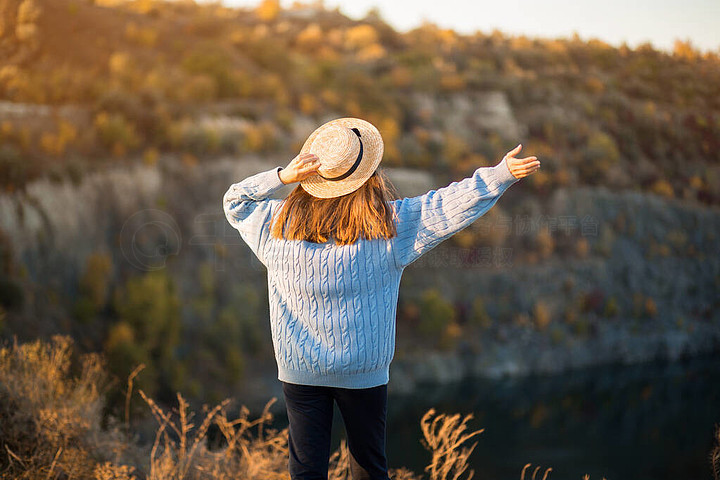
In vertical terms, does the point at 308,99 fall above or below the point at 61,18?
below

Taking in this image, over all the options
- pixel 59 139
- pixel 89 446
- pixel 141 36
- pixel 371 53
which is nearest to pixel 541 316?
pixel 59 139

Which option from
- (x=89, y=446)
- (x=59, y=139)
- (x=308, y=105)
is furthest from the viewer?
(x=308, y=105)

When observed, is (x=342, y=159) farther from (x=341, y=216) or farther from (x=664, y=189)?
(x=664, y=189)

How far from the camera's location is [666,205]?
1563 cm

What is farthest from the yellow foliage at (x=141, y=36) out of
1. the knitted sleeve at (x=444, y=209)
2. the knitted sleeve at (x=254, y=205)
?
the knitted sleeve at (x=444, y=209)

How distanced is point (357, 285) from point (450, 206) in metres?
0.36

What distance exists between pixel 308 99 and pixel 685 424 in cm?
972

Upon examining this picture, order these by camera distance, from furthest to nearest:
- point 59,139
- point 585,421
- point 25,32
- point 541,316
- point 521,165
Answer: point 541,316 → point 25,32 → point 59,139 → point 585,421 → point 521,165

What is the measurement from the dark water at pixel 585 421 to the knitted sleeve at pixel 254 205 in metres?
6.01

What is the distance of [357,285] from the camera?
80.9 inches

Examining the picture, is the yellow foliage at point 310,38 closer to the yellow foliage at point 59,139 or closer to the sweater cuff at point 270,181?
the yellow foliage at point 59,139

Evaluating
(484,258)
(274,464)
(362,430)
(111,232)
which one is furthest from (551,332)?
(362,430)

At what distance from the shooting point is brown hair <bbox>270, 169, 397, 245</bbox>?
6.75 ft

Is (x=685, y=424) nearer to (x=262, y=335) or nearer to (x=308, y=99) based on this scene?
(x=262, y=335)
